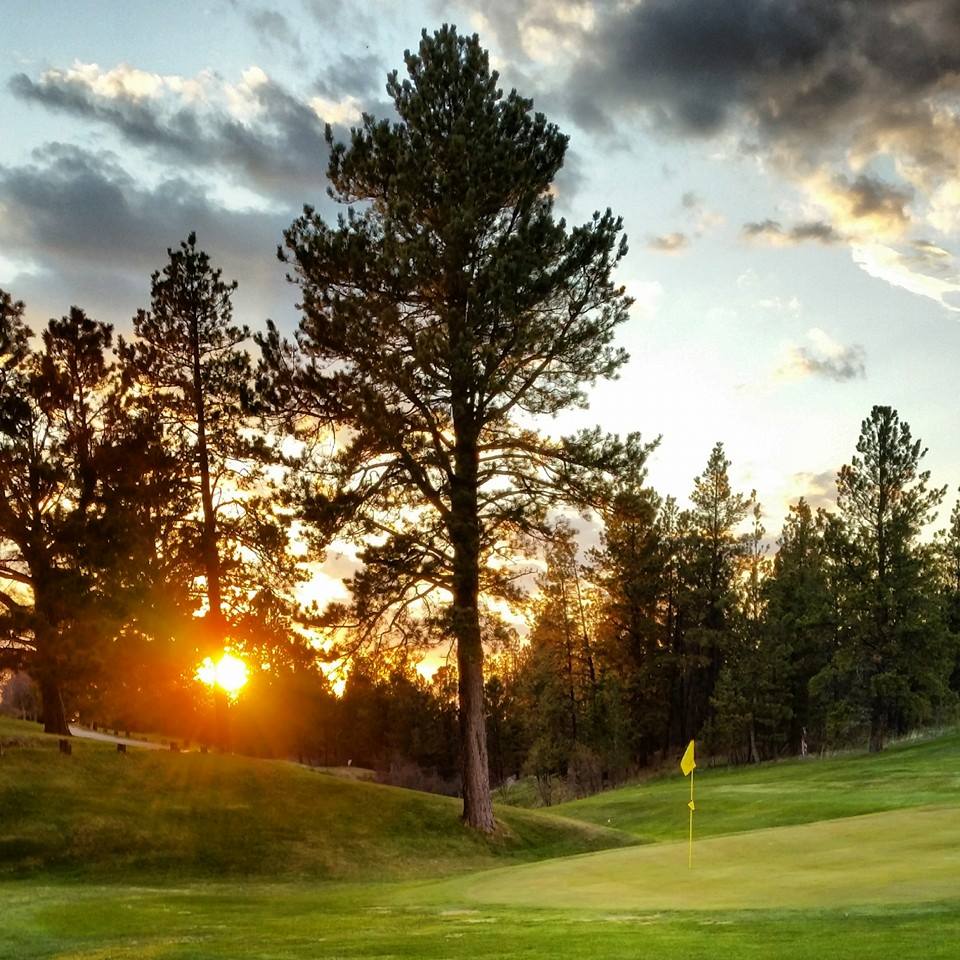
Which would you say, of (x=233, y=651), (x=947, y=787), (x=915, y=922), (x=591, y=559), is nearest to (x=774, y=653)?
(x=591, y=559)

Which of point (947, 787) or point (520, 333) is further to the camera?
point (947, 787)

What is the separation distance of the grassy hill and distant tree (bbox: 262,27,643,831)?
2.09 meters

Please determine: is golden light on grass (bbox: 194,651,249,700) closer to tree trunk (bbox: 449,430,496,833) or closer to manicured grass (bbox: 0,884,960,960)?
tree trunk (bbox: 449,430,496,833)

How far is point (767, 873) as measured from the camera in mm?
15438

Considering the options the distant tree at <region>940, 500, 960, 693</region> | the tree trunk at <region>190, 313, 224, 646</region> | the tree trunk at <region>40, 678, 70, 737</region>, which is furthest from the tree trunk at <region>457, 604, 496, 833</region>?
the distant tree at <region>940, 500, 960, 693</region>

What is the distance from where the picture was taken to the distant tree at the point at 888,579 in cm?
5400

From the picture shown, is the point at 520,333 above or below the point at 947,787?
above

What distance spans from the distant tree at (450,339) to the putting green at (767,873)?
8935 mm

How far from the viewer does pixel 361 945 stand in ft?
38.7

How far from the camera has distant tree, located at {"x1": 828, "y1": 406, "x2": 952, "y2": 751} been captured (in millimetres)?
54000

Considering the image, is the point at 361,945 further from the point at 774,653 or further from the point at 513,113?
the point at 774,653

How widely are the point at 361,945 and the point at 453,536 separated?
15577mm

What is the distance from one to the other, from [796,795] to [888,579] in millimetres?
21236

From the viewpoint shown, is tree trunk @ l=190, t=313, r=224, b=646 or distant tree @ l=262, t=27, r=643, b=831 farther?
tree trunk @ l=190, t=313, r=224, b=646
